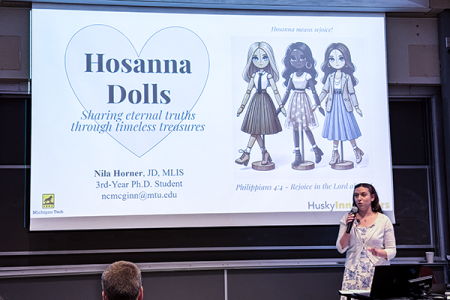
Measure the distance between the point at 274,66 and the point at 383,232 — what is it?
199 cm

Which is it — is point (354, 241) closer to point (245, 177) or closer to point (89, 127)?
point (245, 177)

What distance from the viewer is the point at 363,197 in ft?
11.5

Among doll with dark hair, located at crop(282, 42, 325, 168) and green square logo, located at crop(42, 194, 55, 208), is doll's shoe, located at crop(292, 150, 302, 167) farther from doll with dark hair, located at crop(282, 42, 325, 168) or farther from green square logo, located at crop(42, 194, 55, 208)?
green square logo, located at crop(42, 194, 55, 208)

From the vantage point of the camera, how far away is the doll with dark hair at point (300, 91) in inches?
183

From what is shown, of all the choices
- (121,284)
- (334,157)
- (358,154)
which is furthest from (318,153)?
(121,284)

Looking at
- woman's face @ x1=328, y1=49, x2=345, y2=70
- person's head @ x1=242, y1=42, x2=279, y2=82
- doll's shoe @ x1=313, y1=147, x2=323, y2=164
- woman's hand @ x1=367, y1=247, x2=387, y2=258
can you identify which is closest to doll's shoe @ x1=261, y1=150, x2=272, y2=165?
doll's shoe @ x1=313, y1=147, x2=323, y2=164

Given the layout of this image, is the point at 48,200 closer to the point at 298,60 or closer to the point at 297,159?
the point at 297,159

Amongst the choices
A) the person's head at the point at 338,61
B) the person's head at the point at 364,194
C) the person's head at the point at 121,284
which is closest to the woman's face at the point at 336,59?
the person's head at the point at 338,61

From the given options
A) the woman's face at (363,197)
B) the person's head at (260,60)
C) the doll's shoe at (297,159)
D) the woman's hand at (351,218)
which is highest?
the person's head at (260,60)

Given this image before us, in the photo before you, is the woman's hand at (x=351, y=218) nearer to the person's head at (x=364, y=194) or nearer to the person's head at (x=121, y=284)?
the person's head at (x=364, y=194)

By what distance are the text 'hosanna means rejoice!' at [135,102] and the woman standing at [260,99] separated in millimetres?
466

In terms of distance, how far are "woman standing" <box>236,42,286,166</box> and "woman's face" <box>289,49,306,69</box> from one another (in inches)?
7.3

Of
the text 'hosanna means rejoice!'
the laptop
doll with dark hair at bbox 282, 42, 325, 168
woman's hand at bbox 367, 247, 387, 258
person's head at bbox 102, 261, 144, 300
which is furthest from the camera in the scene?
doll with dark hair at bbox 282, 42, 325, 168

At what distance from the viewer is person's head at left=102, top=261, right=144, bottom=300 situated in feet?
5.74
